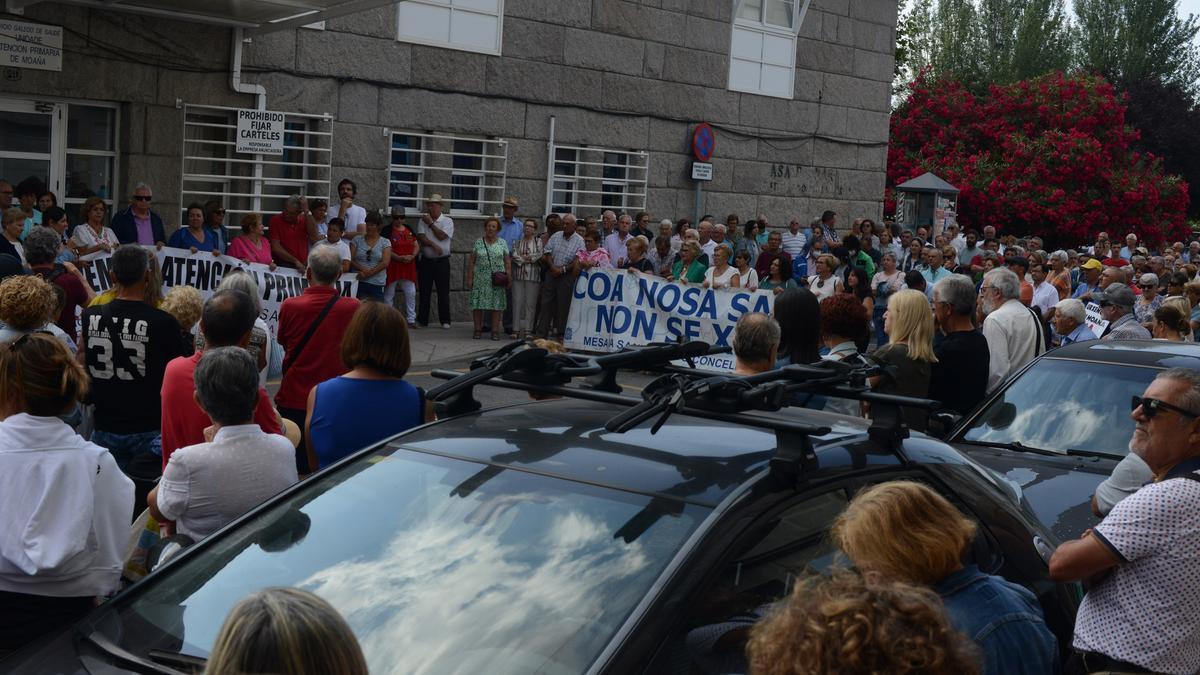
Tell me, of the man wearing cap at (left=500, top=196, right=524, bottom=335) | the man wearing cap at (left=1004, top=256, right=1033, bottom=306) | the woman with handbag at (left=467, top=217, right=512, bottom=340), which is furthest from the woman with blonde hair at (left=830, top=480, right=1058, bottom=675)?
the man wearing cap at (left=500, top=196, right=524, bottom=335)

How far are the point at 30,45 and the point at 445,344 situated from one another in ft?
18.5

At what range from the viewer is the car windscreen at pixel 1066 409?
7.02 m

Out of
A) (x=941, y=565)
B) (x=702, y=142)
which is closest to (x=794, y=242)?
(x=702, y=142)

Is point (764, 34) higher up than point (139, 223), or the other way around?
point (764, 34)

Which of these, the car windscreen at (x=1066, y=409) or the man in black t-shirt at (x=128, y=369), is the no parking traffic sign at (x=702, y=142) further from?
the man in black t-shirt at (x=128, y=369)

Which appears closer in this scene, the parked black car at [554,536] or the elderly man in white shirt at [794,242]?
the parked black car at [554,536]

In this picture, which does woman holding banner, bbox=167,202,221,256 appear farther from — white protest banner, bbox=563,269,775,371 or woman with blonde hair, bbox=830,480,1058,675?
woman with blonde hair, bbox=830,480,1058,675

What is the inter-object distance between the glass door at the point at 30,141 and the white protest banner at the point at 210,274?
10.2 ft

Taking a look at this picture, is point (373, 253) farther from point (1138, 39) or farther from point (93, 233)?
point (1138, 39)

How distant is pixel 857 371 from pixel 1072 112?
34045 mm

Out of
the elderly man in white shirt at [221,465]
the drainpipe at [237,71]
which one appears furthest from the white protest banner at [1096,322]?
the drainpipe at [237,71]

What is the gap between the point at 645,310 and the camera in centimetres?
1535

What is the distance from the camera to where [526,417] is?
3.91 m

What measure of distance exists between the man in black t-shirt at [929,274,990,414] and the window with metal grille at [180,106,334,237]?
10.4 metres
